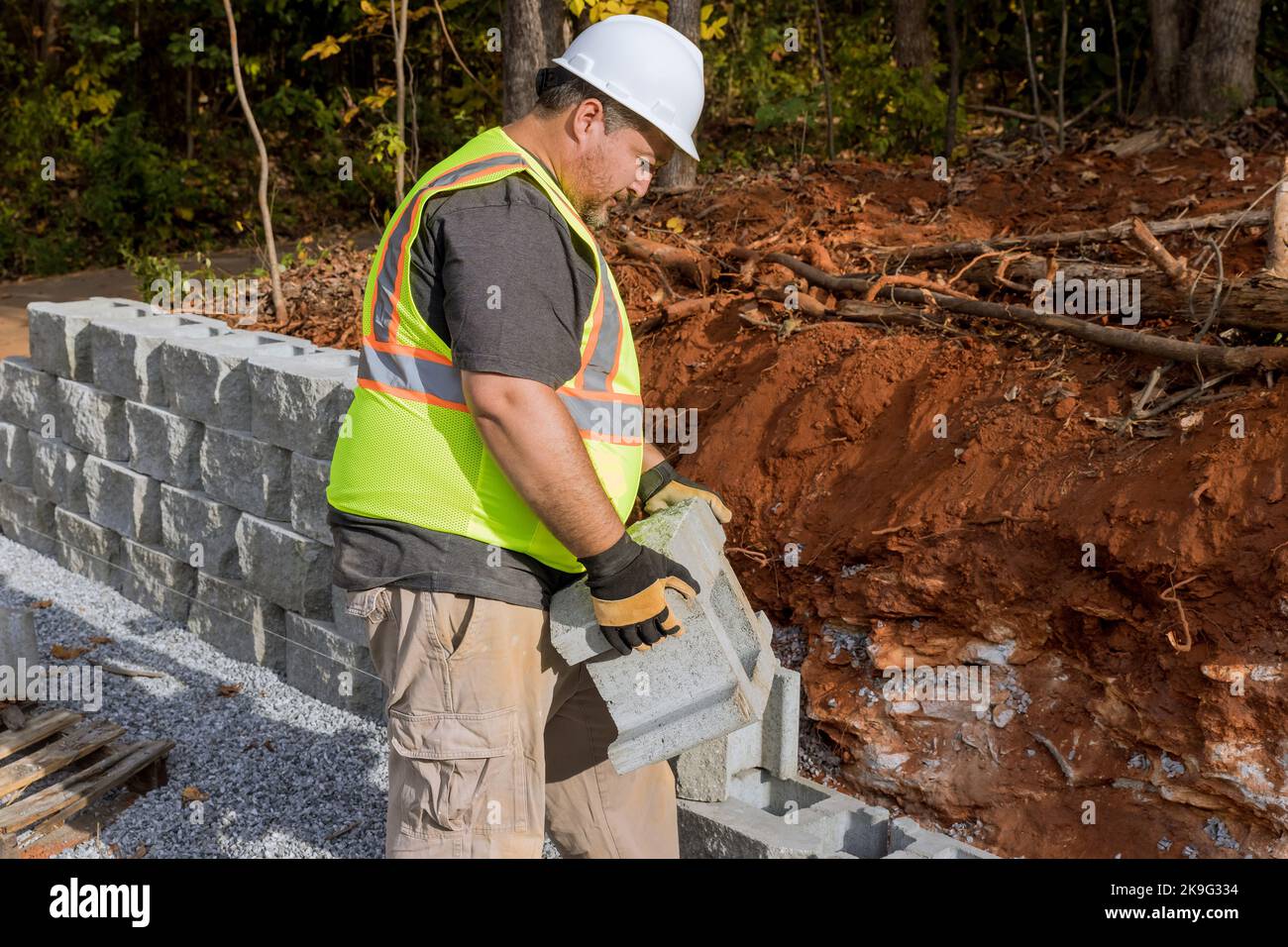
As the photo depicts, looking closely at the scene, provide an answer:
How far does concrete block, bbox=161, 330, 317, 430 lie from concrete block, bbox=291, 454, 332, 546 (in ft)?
1.84

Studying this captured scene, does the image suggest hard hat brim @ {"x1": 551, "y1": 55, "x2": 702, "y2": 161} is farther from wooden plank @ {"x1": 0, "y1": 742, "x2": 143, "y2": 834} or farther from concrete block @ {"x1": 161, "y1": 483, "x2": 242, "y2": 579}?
concrete block @ {"x1": 161, "y1": 483, "x2": 242, "y2": 579}

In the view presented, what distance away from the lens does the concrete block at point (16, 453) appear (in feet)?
24.1

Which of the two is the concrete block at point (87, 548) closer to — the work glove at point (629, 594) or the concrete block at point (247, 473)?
the concrete block at point (247, 473)

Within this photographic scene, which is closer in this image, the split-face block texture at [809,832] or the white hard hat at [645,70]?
the white hard hat at [645,70]

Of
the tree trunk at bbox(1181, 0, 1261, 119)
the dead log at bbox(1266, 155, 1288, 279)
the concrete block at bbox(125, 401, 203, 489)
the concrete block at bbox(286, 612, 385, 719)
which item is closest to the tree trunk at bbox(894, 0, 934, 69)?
the tree trunk at bbox(1181, 0, 1261, 119)

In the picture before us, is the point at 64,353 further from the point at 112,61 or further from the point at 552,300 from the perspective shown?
the point at 112,61

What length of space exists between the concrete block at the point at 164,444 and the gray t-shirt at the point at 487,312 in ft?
11.6

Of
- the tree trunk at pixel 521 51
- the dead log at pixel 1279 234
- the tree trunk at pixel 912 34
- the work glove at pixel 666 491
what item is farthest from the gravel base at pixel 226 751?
the tree trunk at pixel 912 34

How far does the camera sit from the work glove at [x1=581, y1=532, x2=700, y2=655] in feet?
8.50

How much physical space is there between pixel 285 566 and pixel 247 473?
49 cm

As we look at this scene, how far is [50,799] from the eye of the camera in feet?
14.3

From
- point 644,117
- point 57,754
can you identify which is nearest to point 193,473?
point 57,754

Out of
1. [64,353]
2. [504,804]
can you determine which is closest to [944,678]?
[504,804]

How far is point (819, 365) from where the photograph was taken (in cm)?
512
